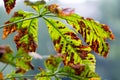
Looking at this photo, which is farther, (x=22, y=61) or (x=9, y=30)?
(x=9, y=30)

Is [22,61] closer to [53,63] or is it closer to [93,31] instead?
[53,63]

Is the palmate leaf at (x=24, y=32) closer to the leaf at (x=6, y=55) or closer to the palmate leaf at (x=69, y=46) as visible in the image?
the palmate leaf at (x=69, y=46)

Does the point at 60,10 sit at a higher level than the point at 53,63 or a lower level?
higher

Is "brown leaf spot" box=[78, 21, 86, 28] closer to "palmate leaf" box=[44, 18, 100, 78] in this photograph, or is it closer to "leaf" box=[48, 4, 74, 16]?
"palmate leaf" box=[44, 18, 100, 78]

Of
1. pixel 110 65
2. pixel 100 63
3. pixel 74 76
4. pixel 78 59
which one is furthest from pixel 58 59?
pixel 110 65

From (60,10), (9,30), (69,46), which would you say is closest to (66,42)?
(69,46)

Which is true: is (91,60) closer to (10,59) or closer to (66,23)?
(66,23)
